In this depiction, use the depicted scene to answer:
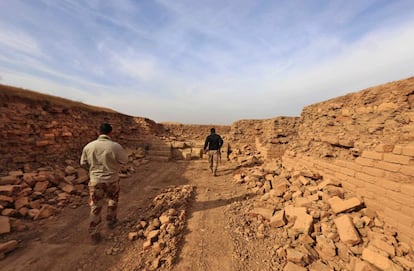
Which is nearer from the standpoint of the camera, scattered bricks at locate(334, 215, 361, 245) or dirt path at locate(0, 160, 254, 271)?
dirt path at locate(0, 160, 254, 271)

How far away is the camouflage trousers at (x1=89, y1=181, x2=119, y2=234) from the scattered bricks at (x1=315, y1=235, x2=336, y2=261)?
142 inches

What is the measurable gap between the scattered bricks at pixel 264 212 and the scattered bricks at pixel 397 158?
91.0 inches

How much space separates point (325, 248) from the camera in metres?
2.86

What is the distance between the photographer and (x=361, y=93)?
18.0ft

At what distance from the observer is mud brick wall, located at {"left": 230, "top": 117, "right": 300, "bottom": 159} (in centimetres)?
895

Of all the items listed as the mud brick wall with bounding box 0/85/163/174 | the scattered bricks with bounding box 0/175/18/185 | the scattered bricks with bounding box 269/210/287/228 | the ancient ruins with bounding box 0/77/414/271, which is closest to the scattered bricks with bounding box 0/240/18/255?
the ancient ruins with bounding box 0/77/414/271

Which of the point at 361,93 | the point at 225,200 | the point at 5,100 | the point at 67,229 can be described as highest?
the point at 361,93

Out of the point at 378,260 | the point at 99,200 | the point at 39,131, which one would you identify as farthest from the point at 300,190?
the point at 39,131

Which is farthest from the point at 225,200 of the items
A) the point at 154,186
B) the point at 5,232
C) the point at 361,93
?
the point at 361,93

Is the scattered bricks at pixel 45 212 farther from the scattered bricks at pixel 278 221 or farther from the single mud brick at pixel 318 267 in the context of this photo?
the single mud brick at pixel 318 267

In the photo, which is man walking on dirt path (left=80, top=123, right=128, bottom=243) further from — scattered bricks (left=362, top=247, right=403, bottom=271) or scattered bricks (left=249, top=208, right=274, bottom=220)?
scattered bricks (left=362, top=247, right=403, bottom=271)

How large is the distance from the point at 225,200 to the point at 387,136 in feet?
12.9

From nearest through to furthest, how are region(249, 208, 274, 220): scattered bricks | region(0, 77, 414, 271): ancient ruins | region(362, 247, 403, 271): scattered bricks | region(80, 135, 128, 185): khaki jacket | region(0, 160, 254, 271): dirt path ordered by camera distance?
region(362, 247, 403, 271): scattered bricks
region(0, 160, 254, 271): dirt path
region(0, 77, 414, 271): ancient ruins
region(80, 135, 128, 185): khaki jacket
region(249, 208, 274, 220): scattered bricks

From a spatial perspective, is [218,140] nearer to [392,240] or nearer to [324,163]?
[324,163]
